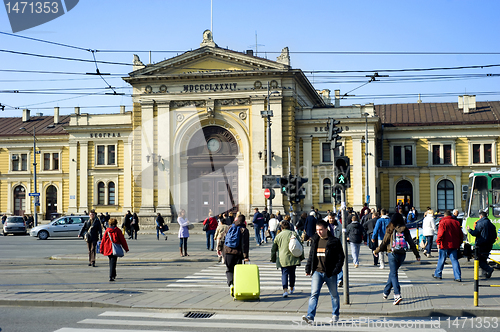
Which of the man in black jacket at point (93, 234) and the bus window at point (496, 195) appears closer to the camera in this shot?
the bus window at point (496, 195)

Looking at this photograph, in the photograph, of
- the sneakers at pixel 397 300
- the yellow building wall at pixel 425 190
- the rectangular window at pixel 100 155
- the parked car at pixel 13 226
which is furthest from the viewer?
the rectangular window at pixel 100 155

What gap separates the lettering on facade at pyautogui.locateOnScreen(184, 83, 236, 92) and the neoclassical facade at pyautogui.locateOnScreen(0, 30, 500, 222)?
0.08 meters

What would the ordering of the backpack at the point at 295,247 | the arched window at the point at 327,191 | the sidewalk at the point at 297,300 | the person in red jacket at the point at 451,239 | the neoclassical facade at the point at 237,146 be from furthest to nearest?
the arched window at the point at 327,191, the neoclassical facade at the point at 237,146, the person in red jacket at the point at 451,239, the backpack at the point at 295,247, the sidewalk at the point at 297,300

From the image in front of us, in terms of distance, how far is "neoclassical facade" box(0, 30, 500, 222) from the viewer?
146ft

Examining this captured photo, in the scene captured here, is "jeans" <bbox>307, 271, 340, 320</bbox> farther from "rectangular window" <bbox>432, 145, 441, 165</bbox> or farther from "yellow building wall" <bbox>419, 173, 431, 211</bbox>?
"rectangular window" <bbox>432, 145, 441, 165</bbox>

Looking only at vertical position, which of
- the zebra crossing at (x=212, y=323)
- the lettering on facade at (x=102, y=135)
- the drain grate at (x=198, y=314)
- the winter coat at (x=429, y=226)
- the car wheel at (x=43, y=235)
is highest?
the lettering on facade at (x=102, y=135)

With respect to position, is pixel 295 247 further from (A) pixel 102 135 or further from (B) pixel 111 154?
(A) pixel 102 135

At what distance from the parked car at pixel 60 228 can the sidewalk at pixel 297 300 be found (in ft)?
→ 79.9

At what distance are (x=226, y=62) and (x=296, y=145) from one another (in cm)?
902

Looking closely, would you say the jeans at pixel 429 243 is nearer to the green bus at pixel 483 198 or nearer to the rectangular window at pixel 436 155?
the green bus at pixel 483 198

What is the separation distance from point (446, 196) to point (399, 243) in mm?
41939

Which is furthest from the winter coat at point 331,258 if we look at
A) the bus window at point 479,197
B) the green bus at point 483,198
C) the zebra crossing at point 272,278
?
the bus window at point 479,197

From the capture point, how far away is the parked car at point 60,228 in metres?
36.8

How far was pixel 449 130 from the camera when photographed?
51.2 m
